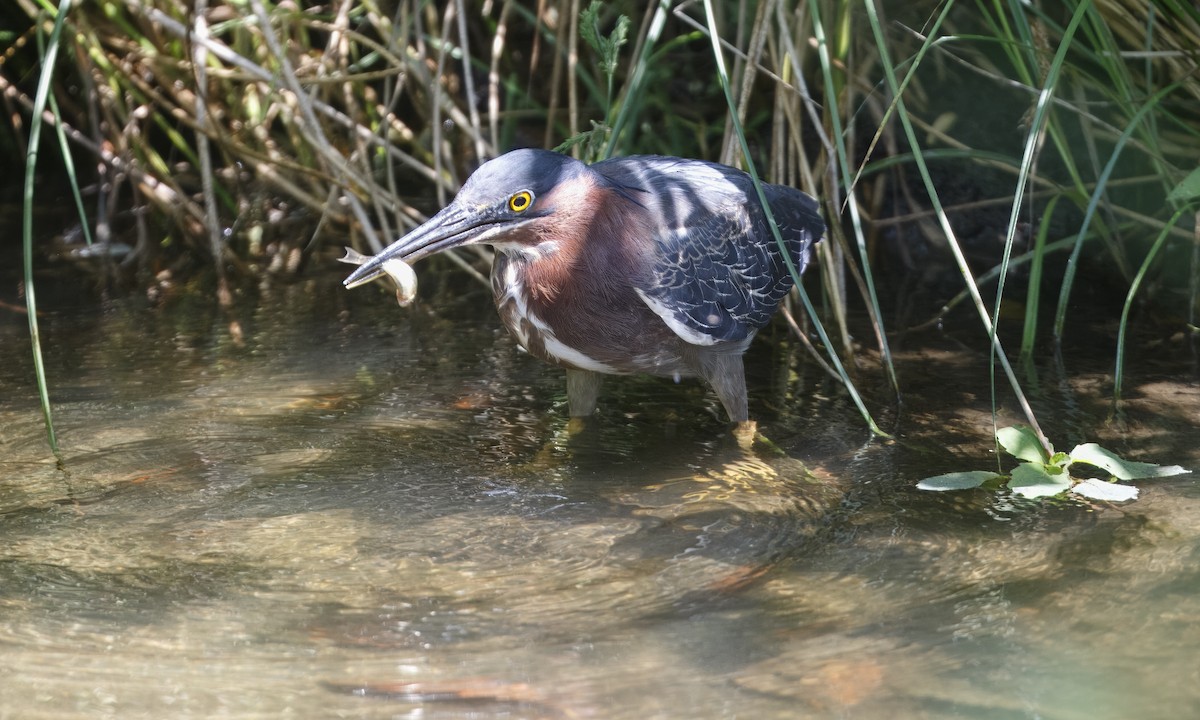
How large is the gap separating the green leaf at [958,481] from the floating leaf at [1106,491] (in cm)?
24

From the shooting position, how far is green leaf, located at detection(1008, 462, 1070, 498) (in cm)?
319

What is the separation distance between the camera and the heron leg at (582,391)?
4.04 meters

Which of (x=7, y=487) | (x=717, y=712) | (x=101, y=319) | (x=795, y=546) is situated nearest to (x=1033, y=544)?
(x=795, y=546)

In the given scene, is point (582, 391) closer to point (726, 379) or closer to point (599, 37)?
point (726, 379)

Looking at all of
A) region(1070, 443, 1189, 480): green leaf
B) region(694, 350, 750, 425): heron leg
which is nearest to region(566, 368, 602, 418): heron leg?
region(694, 350, 750, 425): heron leg

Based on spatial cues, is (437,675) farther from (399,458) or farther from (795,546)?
(399,458)

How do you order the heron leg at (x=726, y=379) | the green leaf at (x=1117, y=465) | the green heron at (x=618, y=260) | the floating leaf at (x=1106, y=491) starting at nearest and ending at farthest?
the floating leaf at (x=1106, y=491), the green leaf at (x=1117, y=465), the green heron at (x=618, y=260), the heron leg at (x=726, y=379)

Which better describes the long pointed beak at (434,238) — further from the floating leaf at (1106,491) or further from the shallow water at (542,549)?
the floating leaf at (1106,491)

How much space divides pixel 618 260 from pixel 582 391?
58 centimetres

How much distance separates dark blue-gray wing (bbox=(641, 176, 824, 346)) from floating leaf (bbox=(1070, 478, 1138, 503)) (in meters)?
1.21

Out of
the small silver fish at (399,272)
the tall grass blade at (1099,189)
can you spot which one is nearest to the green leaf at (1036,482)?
the tall grass blade at (1099,189)

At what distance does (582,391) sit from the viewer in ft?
13.5

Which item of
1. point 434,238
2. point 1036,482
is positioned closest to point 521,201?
point 434,238

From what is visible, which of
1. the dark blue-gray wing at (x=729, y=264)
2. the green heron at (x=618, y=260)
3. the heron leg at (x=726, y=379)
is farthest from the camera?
the heron leg at (x=726, y=379)
